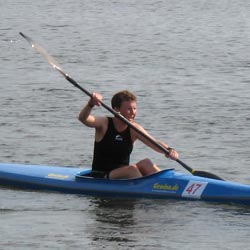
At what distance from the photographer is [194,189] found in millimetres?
13078

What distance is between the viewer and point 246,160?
1602 cm

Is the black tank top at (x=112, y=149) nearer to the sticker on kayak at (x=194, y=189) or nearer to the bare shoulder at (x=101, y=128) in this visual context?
the bare shoulder at (x=101, y=128)

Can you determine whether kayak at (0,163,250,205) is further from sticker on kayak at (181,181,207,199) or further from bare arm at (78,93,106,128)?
bare arm at (78,93,106,128)

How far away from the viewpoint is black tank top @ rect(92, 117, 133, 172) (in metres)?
13.3

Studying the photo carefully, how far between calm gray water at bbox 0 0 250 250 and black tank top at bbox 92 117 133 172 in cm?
43

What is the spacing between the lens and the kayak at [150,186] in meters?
13.0

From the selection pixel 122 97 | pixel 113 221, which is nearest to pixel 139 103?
pixel 122 97

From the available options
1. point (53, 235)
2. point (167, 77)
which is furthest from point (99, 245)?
point (167, 77)

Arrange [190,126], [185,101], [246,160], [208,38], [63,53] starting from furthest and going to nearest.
Result: [208,38] < [63,53] < [185,101] < [190,126] < [246,160]

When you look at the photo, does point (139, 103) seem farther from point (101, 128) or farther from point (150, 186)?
point (150, 186)

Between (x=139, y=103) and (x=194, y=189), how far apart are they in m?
7.47

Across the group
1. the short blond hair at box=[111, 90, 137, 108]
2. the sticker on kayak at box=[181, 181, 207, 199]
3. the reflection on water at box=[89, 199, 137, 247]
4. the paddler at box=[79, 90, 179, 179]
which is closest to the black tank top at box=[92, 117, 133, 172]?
the paddler at box=[79, 90, 179, 179]

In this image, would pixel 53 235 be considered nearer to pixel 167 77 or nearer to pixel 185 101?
pixel 185 101

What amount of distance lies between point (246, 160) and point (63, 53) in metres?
12.1
